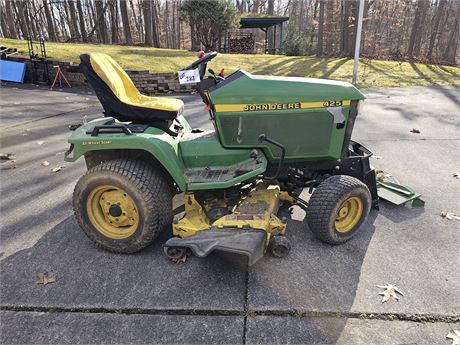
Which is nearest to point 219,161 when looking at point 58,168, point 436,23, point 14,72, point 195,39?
point 58,168

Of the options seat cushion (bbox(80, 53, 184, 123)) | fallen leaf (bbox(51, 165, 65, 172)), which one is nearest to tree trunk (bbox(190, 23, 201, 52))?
fallen leaf (bbox(51, 165, 65, 172))

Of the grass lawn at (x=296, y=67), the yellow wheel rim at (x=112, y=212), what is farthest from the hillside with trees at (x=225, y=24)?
the yellow wheel rim at (x=112, y=212)

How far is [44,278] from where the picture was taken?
2387mm

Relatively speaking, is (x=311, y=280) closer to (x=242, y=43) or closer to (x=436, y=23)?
(x=242, y=43)

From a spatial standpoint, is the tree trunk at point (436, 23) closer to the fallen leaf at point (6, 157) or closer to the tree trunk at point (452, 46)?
the tree trunk at point (452, 46)

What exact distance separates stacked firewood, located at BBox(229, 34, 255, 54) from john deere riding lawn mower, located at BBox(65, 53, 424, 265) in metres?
17.5

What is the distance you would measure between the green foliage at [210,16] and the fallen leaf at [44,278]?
15.1m

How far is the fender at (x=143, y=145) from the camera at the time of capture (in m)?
2.52

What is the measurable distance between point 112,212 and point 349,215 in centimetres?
185

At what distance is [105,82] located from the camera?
105 inches

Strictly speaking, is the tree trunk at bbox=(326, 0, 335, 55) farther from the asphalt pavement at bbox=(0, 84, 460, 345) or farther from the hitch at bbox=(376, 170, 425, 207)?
the asphalt pavement at bbox=(0, 84, 460, 345)

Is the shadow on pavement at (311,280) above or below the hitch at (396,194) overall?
below

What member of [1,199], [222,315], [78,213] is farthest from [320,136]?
[1,199]

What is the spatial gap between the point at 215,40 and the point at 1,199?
14.8 m
